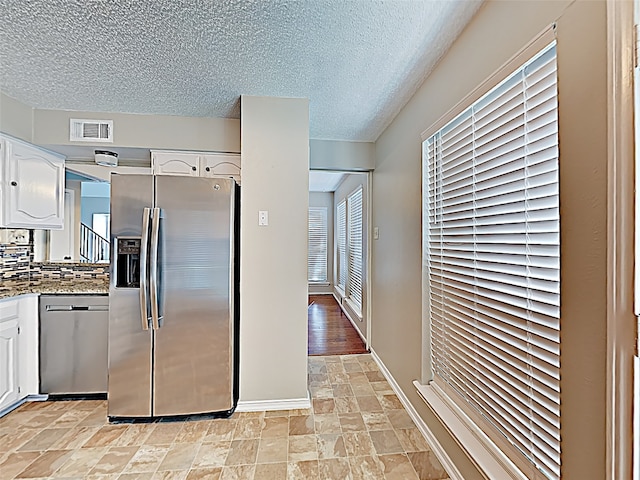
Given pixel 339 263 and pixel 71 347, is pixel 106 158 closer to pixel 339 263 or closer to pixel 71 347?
pixel 71 347

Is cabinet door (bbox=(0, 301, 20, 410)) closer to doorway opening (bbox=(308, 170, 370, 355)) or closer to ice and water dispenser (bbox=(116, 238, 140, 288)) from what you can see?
ice and water dispenser (bbox=(116, 238, 140, 288))

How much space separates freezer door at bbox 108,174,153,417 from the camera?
225 centimetres

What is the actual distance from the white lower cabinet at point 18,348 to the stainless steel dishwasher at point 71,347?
6cm

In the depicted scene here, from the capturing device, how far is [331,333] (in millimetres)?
4500

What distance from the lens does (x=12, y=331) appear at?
2.41 metres

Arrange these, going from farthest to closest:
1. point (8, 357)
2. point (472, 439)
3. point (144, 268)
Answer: point (8, 357), point (144, 268), point (472, 439)

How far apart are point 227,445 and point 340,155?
9.35ft

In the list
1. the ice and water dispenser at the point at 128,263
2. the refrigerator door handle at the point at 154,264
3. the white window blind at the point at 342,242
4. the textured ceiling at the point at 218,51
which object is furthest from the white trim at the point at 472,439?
the white window blind at the point at 342,242

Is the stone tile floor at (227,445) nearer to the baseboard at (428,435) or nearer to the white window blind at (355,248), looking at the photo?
the baseboard at (428,435)

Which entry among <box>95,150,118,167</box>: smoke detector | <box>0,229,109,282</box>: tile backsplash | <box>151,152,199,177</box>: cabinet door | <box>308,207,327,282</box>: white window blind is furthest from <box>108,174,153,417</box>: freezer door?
<box>308,207,327,282</box>: white window blind

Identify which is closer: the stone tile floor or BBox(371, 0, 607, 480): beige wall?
BBox(371, 0, 607, 480): beige wall

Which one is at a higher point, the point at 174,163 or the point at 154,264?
the point at 174,163

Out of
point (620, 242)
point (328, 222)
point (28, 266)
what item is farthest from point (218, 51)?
point (328, 222)

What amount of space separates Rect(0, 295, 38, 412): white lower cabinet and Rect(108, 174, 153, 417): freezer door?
84 cm
